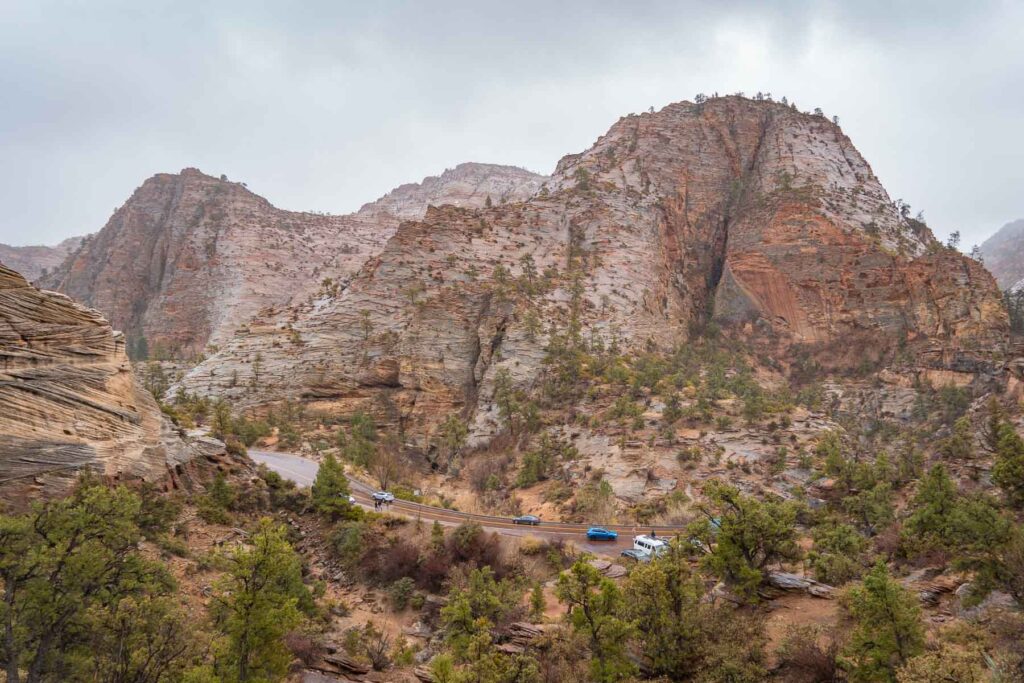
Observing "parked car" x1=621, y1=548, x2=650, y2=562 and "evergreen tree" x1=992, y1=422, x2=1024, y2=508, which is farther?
"parked car" x1=621, y1=548, x2=650, y2=562

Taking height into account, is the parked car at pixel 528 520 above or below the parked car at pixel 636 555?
below

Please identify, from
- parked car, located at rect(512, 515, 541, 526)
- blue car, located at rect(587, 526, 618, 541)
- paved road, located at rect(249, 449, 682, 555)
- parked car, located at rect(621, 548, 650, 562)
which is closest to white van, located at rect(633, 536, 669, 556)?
parked car, located at rect(621, 548, 650, 562)

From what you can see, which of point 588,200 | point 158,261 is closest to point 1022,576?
point 588,200

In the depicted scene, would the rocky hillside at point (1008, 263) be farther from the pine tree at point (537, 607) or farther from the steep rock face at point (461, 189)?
the pine tree at point (537, 607)

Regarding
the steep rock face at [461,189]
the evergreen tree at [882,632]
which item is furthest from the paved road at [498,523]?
the steep rock face at [461,189]

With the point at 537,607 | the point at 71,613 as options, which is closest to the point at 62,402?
the point at 71,613

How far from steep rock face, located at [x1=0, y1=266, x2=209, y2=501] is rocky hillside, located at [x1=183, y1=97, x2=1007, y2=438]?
24190 millimetres

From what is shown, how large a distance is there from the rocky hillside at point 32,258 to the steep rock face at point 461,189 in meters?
74.3

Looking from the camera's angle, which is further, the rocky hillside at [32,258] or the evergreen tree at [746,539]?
the rocky hillside at [32,258]

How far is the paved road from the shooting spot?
2383 centimetres

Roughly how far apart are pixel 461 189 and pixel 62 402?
11556 centimetres

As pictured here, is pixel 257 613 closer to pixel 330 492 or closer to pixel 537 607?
pixel 537 607

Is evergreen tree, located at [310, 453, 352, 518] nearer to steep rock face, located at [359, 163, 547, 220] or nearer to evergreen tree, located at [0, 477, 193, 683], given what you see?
→ evergreen tree, located at [0, 477, 193, 683]

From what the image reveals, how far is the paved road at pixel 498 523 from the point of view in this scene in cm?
2383
